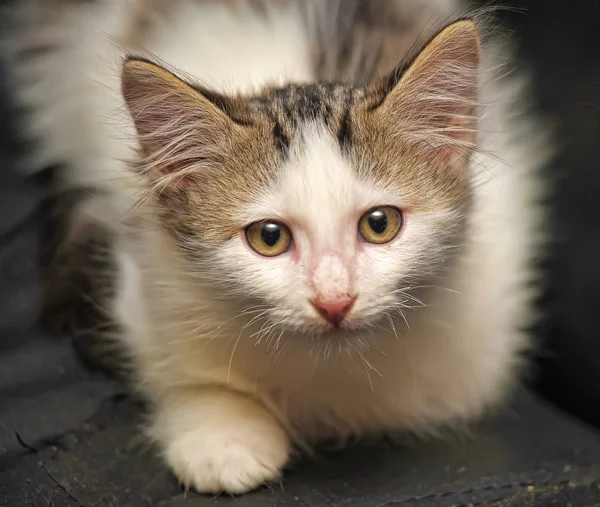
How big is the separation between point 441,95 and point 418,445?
0.62 metres

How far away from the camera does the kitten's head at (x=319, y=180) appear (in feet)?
3.64

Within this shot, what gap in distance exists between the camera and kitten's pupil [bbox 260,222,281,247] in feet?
3.77

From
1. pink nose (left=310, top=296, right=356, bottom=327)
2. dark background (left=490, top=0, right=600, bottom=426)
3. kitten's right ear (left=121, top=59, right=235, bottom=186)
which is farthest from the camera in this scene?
dark background (left=490, top=0, right=600, bottom=426)

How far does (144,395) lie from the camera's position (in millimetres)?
1489

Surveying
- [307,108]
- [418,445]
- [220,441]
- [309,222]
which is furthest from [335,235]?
[418,445]

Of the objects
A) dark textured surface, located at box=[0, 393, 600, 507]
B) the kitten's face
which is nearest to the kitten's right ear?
the kitten's face

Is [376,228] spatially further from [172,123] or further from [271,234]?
[172,123]

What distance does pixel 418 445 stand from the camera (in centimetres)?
141

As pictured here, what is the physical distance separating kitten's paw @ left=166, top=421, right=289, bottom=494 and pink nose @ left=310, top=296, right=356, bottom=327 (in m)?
0.29

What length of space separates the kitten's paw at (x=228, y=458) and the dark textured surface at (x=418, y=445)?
0.02m

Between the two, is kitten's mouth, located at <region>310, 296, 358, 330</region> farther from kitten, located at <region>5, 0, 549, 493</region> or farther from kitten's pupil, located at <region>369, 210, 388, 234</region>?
kitten's pupil, located at <region>369, 210, 388, 234</region>

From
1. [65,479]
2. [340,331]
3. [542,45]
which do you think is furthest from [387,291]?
[542,45]

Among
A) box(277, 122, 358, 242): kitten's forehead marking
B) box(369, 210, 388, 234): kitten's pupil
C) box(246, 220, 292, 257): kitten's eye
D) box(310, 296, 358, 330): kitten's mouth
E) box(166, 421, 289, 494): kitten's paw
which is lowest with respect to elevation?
box(166, 421, 289, 494): kitten's paw

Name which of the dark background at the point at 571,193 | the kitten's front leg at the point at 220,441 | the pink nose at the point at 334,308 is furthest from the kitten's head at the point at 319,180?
the dark background at the point at 571,193
